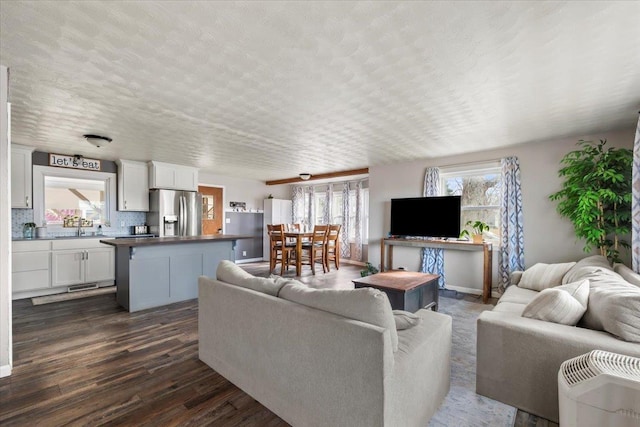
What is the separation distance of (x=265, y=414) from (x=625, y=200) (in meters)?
4.28

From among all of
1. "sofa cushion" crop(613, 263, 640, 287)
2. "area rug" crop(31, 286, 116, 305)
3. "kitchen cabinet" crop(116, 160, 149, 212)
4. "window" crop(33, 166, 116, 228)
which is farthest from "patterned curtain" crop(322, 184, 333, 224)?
"sofa cushion" crop(613, 263, 640, 287)

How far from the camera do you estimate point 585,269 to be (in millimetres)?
2662

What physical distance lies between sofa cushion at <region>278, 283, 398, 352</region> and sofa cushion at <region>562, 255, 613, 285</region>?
90.2 inches

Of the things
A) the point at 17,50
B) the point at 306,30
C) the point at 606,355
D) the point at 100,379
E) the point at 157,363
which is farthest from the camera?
the point at 157,363

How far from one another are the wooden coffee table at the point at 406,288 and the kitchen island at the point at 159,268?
239 centimetres

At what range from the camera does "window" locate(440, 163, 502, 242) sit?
15.5 feet

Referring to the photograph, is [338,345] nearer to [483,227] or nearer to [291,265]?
[483,227]

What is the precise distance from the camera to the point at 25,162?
14.7ft

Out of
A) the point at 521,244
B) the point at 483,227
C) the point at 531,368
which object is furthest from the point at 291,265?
the point at 531,368

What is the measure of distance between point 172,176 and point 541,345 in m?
6.21

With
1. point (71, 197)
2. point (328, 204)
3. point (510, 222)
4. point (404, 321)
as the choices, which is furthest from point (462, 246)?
point (71, 197)

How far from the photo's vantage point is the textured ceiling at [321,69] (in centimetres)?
157

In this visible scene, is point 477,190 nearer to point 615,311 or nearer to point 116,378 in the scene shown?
point 615,311

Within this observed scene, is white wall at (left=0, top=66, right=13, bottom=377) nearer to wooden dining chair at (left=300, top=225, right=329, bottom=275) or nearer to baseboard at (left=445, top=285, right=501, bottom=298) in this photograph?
wooden dining chair at (left=300, top=225, right=329, bottom=275)
